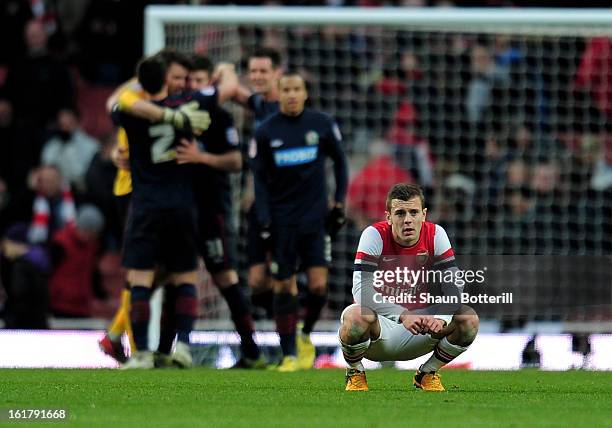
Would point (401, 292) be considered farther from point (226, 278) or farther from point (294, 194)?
point (226, 278)

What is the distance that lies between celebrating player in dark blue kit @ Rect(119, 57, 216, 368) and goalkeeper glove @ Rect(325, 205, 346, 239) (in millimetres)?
1025

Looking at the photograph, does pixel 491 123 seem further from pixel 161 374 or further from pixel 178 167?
pixel 161 374

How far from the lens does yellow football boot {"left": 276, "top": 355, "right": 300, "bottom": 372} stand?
10.6 meters

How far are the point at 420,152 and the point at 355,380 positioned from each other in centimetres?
694

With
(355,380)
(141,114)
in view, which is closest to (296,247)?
(141,114)

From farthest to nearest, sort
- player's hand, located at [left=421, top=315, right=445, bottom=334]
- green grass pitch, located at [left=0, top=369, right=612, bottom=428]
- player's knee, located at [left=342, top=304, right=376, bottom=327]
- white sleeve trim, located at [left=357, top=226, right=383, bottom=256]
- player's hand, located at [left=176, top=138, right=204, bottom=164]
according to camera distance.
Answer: player's hand, located at [left=176, top=138, right=204, bottom=164], white sleeve trim, located at [left=357, top=226, right=383, bottom=256], player's knee, located at [left=342, top=304, right=376, bottom=327], player's hand, located at [left=421, top=315, right=445, bottom=334], green grass pitch, located at [left=0, top=369, right=612, bottom=428]

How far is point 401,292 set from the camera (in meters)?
8.05

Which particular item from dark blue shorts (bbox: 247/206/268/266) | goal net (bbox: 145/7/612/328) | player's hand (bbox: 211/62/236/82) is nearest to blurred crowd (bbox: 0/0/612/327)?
goal net (bbox: 145/7/612/328)

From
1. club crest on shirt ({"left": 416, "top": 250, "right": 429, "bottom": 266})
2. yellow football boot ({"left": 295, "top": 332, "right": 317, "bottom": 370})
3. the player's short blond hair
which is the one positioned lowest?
yellow football boot ({"left": 295, "top": 332, "right": 317, "bottom": 370})

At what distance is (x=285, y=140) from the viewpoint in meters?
10.7

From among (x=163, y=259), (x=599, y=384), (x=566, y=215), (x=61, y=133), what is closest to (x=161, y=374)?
(x=163, y=259)

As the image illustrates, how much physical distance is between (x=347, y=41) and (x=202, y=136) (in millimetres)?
4323

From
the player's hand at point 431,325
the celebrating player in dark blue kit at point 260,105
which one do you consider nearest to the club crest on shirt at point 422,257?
the player's hand at point 431,325

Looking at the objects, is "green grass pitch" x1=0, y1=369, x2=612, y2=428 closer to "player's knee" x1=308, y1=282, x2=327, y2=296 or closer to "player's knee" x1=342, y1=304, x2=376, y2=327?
"player's knee" x1=342, y1=304, x2=376, y2=327
